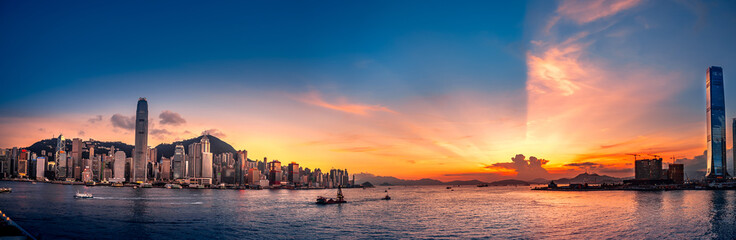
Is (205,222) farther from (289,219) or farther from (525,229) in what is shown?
(525,229)

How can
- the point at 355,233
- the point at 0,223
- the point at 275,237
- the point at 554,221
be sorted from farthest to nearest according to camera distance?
the point at 554,221
the point at 355,233
the point at 275,237
the point at 0,223

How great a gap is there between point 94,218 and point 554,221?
339 ft

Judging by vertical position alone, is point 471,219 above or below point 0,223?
below

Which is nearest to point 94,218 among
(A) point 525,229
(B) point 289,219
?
(B) point 289,219

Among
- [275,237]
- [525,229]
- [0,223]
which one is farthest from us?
[525,229]

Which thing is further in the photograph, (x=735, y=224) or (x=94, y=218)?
(x=94, y=218)

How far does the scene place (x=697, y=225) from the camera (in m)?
84.8

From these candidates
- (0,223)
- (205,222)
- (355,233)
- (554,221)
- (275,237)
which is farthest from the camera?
(554,221)

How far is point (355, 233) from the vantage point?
7469 cm

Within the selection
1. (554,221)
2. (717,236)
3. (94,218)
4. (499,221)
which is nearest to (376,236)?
(499,221)

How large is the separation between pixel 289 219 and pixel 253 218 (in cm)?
927

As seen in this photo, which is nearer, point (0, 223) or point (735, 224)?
point (0, 223)

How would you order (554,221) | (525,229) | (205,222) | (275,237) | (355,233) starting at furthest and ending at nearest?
(554,221), (205,222), (525,229), (355,233), (275,237)

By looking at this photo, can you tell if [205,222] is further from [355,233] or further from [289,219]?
[355,233]
